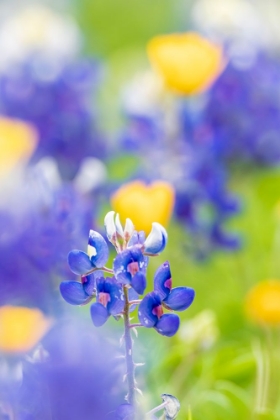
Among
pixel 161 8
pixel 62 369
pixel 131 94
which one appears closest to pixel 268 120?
pixel 131 94

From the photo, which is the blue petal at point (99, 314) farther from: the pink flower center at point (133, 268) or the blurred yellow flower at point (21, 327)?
the blurred yellow flower at point (21, 327)

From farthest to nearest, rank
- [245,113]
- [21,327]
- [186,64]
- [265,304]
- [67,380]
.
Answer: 1. [245,113]
2. [186,64]
3. [265,304]
4. [21,327]
5. [67,380]

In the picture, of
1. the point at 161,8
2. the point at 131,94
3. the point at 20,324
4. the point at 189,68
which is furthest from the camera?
the point at 161,8

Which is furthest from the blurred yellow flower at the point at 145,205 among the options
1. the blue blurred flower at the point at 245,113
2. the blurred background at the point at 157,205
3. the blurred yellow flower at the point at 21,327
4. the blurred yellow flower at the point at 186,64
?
the blue blurred flower at the point at 245,113

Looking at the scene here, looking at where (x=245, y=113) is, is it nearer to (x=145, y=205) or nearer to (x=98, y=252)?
(x=145, y=205)

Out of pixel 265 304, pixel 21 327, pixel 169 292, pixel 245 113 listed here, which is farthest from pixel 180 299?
pixel 245 113

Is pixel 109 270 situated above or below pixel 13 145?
below

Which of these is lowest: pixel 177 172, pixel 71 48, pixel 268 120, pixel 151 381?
pixel 151 381

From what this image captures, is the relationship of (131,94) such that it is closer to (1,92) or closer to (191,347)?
(1,92)
